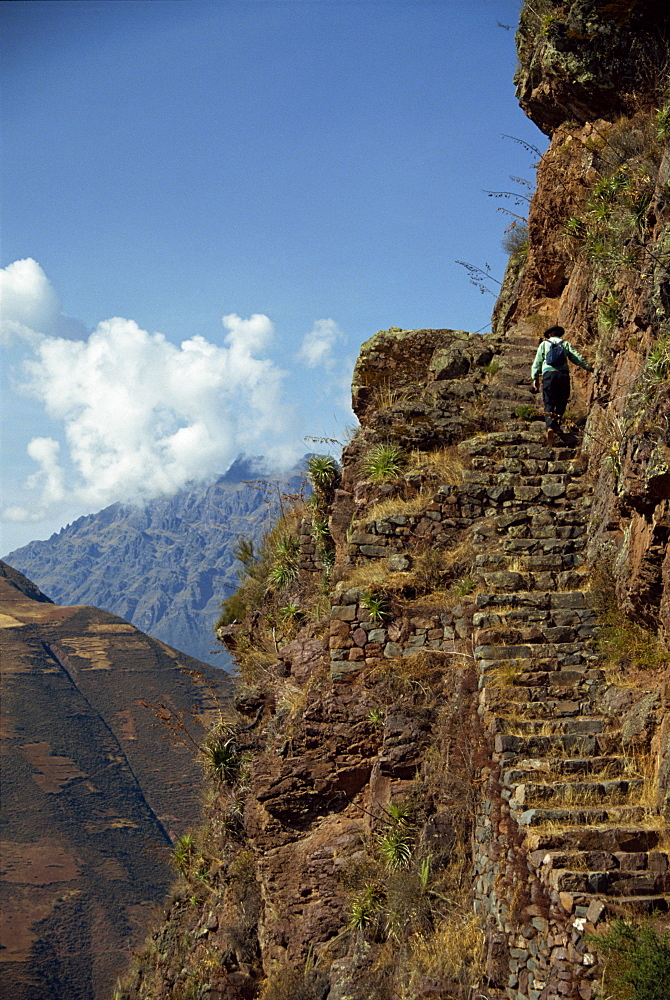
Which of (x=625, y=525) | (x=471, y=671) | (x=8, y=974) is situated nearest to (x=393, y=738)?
(x=471, y=671)

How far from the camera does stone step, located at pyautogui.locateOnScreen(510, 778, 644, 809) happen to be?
752cm

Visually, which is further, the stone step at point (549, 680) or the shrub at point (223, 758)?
the shrub at point (223, 758)

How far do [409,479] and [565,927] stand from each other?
6.29 m

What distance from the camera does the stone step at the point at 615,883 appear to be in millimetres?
6605

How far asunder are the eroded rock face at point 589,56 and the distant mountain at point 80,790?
20.6 m

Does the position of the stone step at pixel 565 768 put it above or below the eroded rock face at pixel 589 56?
below

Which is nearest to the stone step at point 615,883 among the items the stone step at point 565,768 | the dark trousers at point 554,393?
the stone step at point 565,768

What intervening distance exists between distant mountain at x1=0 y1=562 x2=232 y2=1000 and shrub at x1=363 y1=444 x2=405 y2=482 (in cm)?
1757

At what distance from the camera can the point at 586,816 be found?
7.27m

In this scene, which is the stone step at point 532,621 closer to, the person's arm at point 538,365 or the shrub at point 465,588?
the shrub at point 465,588

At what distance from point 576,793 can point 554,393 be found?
607 cm

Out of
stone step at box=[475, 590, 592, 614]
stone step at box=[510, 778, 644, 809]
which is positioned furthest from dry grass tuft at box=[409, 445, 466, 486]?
stone step at box=[510, 778, 644, 809]

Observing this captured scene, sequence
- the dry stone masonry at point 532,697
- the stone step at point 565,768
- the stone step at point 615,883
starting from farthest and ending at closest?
the stone step at point 565,768, the dry stone masonry at point 532,697, the stone step at point 615,883

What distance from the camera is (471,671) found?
9086 mm
